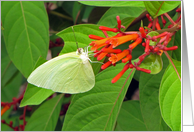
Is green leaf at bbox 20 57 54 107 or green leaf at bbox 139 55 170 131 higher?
green leaf at bbox 20 57 54 107

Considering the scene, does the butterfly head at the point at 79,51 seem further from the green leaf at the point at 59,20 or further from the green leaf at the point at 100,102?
the green leaf at the point at 59,20

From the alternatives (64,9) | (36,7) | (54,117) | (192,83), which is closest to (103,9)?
(64,9)

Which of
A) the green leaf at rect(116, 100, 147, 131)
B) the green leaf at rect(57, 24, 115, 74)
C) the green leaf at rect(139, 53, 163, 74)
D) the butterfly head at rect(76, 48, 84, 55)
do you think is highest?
the green leaf at rect(57, 24, 115, 74)

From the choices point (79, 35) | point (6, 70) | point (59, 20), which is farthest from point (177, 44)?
point (6, 70)

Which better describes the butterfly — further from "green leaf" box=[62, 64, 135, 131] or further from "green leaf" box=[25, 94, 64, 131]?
"green leaf" box=[25, 94, 64, 131]

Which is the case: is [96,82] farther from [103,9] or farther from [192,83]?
[103,9]

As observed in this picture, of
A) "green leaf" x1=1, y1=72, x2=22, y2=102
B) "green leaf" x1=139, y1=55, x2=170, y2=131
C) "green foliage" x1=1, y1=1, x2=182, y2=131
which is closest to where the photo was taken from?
"green foliage" x1=1, y1=1, x2=182, y2=131

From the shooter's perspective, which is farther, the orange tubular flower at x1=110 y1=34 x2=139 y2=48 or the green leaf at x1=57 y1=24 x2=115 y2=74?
the green leaf at x1=57 y1=24 x2=115 y2=74

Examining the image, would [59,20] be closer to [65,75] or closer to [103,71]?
[65,75]

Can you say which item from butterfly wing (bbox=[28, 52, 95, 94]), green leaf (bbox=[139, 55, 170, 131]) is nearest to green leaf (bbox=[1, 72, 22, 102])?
butterfly wing (bbox=[28, 52, 95, 94])
